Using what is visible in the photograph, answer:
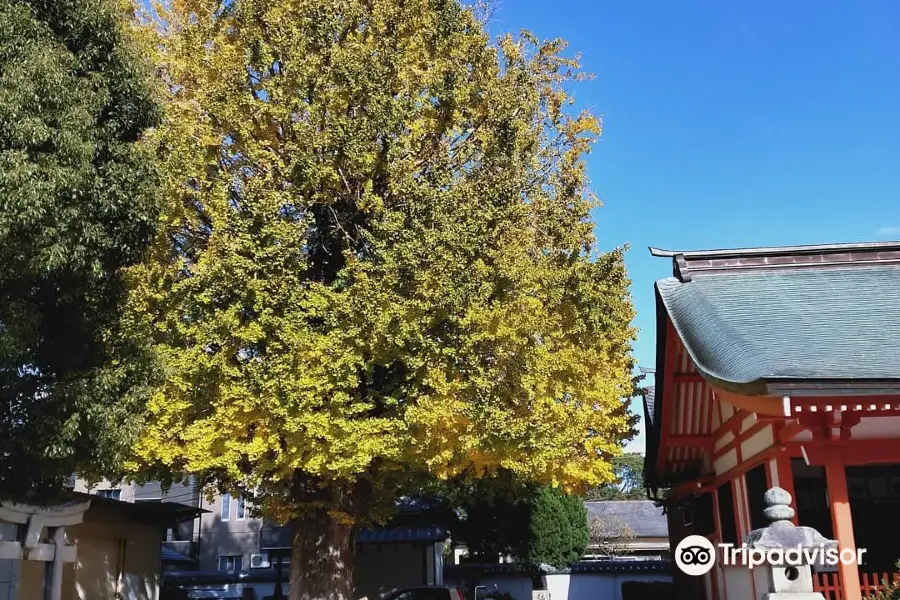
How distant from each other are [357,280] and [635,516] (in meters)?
30.3

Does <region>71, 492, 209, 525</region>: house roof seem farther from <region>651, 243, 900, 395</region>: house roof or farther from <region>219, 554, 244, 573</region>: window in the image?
<region>219, 554, 244, 573</region>: window

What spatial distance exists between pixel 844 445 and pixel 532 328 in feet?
13.5

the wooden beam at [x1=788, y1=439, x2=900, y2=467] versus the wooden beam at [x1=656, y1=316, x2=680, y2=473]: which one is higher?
the wooden beam at [x1=656, y1=316, x2=680, y2=473]

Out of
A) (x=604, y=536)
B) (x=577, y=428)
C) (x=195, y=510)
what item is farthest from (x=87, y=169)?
(x=604, y=536)

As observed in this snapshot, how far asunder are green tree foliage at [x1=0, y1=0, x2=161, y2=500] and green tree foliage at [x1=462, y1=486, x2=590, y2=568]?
14995 mm

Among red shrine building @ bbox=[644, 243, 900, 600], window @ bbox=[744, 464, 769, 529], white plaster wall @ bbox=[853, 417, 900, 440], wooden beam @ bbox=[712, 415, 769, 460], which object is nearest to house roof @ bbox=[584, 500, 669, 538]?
red shrine building @ bbox=[644, 243, 900, 600]

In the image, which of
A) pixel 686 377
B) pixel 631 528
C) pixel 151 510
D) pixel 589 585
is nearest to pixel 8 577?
pixel 151 510

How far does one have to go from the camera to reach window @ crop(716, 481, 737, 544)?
1149 centimetres

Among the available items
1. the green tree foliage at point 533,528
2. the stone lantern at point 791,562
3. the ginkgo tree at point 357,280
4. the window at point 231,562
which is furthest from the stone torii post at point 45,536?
the window at point 231,562

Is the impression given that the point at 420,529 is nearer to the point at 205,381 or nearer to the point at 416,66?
the point at 205,381

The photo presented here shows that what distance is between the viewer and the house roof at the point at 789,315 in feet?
25.5

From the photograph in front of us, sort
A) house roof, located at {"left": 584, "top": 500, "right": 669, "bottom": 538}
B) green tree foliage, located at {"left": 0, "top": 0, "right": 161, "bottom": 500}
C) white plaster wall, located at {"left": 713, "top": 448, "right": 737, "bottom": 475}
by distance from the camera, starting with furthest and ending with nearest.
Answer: house roof, located at {"left": 584, "top": 500, "right": 669, "bottom": 538} → white plaster wall, located at {"left": 713, "top": 448, "right": 737, "bottom": 475} → green tree foliage, located at {"left": 0, "top": 0, "right": 161, "bottom": 500}

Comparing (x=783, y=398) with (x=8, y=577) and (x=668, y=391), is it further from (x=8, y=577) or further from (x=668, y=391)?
(x=8, y=577)

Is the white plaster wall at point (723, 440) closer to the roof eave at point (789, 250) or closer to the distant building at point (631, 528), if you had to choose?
the roof eave at point (789, 250)
